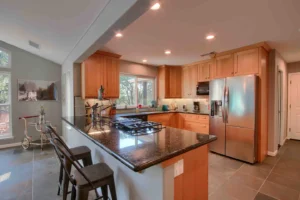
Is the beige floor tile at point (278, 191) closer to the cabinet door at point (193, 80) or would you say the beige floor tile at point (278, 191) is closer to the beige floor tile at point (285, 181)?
the beige floor tile at point (285, 181)

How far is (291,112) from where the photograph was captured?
5.05m

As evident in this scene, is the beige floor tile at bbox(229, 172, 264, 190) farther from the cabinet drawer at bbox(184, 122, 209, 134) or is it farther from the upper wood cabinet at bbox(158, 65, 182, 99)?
the upper wood cabinet at bbox(158, 65, 182, 99)

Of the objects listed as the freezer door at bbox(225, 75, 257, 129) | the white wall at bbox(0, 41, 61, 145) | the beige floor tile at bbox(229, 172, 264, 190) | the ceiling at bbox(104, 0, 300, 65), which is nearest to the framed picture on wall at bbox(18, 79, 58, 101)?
the white wall at bbox(0, 41, 61, 145)

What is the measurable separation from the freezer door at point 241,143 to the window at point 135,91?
2.66m

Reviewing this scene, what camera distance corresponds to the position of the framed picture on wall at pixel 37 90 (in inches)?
180

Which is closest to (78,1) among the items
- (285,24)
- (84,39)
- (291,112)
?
(84,39)

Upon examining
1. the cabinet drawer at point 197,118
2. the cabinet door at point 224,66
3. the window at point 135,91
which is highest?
the cabinet door at point 224,66

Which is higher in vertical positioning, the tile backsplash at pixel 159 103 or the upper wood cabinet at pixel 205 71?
the upper wood cabinet at pixel 205 71

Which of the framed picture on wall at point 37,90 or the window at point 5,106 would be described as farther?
the framed picture on wall at point 37,90

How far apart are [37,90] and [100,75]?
8.79 feet

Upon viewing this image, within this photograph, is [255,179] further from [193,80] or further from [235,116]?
[193,80]

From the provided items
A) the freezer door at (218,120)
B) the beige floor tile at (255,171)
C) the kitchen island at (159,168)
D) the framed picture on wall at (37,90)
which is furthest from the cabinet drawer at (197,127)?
the framed picture on wall at (37,90)

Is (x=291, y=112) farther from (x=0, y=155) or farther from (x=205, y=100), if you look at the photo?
(x=0, y=155)

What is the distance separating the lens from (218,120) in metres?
3.64
